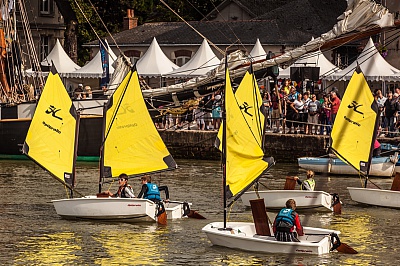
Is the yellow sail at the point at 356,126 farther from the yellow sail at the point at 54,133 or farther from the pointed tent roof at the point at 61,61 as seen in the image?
the pointed tent roof at the point at 61,61

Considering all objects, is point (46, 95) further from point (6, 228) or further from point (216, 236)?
point (216, 236)

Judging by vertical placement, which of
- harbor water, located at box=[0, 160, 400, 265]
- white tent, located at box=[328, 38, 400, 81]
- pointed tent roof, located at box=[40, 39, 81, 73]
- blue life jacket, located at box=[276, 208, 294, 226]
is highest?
pointed tent roof, located at box=[40, 39, 81, 73]

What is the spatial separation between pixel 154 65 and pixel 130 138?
25282mm

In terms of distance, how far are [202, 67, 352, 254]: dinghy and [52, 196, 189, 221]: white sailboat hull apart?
2.65m

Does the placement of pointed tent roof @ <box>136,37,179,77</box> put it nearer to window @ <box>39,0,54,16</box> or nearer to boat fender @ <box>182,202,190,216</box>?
window @ <box>39,0,54,16</box>

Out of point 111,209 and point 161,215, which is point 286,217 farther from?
point 111,209

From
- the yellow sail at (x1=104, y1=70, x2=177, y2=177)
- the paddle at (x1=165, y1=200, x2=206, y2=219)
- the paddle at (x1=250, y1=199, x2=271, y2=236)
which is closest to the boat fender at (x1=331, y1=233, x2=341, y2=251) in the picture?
the paddle at (x1=250, y1=199, x2=271, y2=236)

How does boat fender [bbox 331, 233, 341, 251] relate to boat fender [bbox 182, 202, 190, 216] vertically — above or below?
below

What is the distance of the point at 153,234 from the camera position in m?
33.7

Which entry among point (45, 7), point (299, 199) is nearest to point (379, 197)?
point (299, 199)

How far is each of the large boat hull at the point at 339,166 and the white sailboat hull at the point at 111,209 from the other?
1479 cm

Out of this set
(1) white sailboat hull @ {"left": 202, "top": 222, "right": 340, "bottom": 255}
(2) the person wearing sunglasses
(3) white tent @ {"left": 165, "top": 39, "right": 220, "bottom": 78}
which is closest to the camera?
(1) white sailboat hull @ {"left": 202, "top": 222, "right": 340, "bottom": 255}

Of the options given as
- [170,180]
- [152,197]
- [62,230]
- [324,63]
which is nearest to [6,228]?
[62,230]

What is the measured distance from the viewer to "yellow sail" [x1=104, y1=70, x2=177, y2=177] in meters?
38.6
